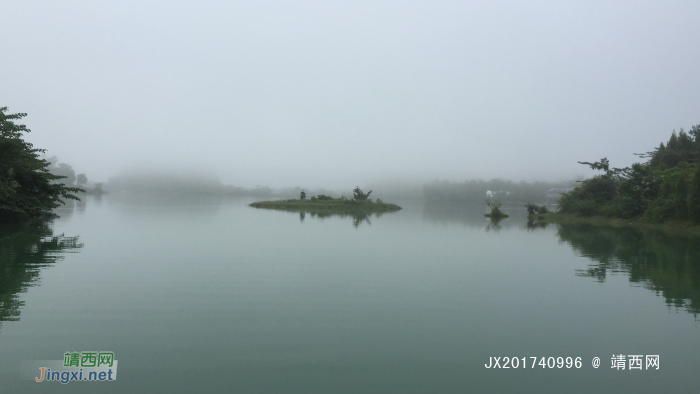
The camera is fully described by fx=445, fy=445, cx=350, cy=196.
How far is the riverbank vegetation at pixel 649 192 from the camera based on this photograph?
27500 millimetres

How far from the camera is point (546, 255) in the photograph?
1666 centimetres

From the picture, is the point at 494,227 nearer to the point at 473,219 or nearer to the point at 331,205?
the point at 473,219

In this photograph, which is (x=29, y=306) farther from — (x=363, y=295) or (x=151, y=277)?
(x=363, y=295)

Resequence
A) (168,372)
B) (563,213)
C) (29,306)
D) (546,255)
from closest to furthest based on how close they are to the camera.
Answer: (168,372), (29,306), (546,255), (563,213)

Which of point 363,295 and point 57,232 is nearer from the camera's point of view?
point 363,295

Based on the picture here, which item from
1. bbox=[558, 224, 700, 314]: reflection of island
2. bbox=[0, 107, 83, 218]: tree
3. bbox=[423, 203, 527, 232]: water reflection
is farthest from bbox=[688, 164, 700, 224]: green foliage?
bbox=[0, 107, 83, 218]: tree

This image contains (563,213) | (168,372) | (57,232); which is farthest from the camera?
(563,213)

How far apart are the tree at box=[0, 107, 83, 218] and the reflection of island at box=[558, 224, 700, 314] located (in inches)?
922

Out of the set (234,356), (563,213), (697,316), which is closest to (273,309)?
(234,356)

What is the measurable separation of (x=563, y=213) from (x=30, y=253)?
43.0 meters

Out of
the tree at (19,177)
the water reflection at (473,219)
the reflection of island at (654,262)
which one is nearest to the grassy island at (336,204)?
the water reflection at (473,219)

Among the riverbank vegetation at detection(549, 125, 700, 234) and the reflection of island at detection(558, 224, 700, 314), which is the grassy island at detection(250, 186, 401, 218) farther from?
the reflection of island at detection(558, 224, 700, 314)

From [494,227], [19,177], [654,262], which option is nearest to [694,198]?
[494,227]

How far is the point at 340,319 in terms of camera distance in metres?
→ 7.64
